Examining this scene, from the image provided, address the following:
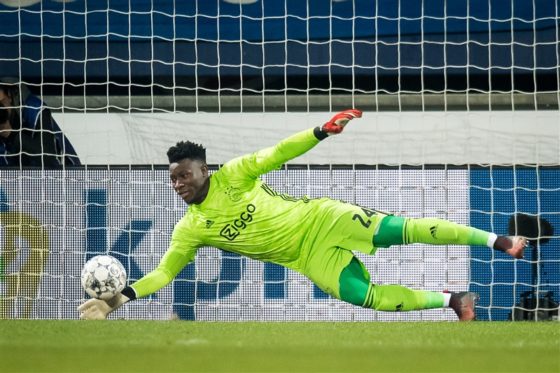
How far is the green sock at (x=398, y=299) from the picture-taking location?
8.80 meters

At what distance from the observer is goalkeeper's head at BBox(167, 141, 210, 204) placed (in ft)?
29.1

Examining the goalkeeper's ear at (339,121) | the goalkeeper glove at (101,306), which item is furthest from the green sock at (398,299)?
the goalkeeper glove at (101,306)

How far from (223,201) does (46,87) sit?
3.38 metres

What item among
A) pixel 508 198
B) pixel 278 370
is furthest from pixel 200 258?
pixel 278 370

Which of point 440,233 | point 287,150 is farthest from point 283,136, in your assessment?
point 440,233

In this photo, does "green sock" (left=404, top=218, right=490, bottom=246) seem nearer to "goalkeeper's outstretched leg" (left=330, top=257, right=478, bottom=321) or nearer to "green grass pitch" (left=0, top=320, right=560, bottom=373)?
"goalkeeper's outstretched leg" (left=330, top=257, right=478, bottom=321)

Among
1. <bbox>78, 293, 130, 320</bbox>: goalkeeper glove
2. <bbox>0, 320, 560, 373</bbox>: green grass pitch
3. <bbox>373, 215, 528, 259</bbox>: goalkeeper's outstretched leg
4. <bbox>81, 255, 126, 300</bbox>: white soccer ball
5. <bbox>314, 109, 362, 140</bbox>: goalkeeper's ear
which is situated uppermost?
<bbox>314, 109, 362, 140</bbox>: goalkeeper's ear

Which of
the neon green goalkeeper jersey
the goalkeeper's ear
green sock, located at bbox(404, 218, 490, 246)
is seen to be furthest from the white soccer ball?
green sock, located at bbox(404, 218, 490, 246)

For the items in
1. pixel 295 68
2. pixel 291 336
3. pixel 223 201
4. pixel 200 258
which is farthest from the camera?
pixel 295 68

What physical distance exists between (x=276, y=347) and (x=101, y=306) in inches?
104

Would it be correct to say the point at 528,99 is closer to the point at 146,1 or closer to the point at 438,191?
the point at 438,191

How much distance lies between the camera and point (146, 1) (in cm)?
1097

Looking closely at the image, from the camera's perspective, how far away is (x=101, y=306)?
28.5ft

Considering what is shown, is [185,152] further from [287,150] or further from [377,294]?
[377,294]
